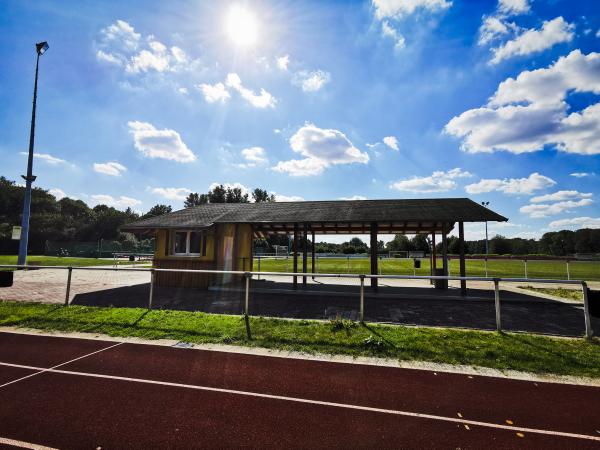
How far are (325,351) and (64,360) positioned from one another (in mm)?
5058

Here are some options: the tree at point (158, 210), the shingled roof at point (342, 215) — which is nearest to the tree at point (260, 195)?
the tree at point (158, 210)

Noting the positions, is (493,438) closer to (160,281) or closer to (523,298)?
(523,298)

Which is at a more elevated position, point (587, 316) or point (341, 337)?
point (587, 316)

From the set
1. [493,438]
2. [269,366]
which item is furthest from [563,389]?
[269,366]

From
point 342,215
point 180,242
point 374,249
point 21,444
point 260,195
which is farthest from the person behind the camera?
point 260,195

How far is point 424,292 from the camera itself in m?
14.2

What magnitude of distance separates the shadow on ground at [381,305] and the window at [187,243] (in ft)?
6.91

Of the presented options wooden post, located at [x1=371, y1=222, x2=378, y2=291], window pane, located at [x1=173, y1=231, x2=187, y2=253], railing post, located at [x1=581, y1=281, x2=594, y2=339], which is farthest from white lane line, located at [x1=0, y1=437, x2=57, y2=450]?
window pane, located at [x1=173, y1=231, x2=187, y2=253]

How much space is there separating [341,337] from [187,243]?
11.5 metres

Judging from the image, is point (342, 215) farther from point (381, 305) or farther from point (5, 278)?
point (5, 278)

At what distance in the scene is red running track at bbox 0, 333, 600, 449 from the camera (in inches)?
137

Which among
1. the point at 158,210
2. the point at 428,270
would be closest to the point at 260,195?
the point at 158,210

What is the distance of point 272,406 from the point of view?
4230 millimetres

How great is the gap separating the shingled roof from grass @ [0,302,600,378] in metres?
6.67
